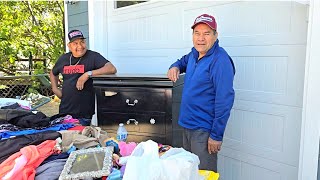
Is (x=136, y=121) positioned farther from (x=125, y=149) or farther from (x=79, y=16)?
(x=79, y=16)

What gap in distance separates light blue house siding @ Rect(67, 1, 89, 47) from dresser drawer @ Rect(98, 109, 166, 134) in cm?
198

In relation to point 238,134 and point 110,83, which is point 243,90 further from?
point 110,83

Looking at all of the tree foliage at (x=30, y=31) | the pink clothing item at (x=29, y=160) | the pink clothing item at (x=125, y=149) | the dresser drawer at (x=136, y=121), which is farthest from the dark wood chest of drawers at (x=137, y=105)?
the tree foliage at (x=30, y=31)

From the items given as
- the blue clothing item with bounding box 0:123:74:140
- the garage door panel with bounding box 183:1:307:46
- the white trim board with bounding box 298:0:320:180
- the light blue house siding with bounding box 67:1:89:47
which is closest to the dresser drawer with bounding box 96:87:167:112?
the blue clothing item with bounding box 0:123:74:140

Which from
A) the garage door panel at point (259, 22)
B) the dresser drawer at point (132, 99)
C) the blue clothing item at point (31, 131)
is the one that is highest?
the garage door panel at point (259, 22)

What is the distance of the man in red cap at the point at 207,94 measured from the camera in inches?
82.4

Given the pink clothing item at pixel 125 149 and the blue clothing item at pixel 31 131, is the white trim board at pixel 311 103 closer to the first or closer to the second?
the pink clothing item at pixel 125 149

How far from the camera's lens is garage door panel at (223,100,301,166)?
7.58ft

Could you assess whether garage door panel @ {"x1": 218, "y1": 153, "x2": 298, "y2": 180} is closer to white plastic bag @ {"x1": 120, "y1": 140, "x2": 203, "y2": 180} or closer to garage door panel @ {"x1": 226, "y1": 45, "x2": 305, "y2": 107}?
garage door panel @ {"x1": 226, "y1": 45, "x2": 305, "y2": 107}

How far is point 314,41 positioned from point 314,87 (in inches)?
12.3

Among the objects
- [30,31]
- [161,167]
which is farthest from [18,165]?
[30,31]

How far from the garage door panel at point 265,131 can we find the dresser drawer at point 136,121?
74cm

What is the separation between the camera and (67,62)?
309 cm

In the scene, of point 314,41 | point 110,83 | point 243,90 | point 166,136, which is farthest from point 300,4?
point 110,83
